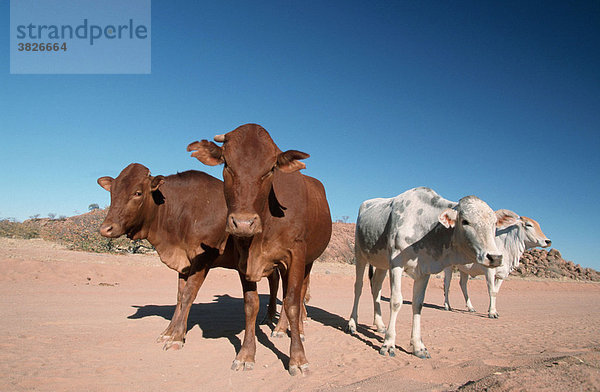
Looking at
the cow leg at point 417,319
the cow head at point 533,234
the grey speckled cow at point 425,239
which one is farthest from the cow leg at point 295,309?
the cow head at point 533,234

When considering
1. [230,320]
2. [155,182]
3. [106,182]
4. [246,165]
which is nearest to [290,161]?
[246,165]

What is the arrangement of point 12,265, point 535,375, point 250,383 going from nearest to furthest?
point 535,375
point 250,383
point 12,265

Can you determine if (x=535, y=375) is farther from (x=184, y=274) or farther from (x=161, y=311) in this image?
(x=161, y=311)

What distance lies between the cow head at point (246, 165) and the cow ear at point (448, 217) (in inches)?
89.6

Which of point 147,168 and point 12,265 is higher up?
point 147,168

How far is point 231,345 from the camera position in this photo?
649cm

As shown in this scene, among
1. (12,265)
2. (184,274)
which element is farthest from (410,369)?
(12,265)

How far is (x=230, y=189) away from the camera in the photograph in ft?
15.8

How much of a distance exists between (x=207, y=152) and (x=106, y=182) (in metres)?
3.20

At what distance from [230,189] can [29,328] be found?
4.85 m

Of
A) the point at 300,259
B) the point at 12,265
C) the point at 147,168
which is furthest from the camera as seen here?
the point at 12,265

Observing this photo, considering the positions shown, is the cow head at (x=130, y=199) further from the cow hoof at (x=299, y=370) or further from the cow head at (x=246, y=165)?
the cow hoof at (x=299, y=370)

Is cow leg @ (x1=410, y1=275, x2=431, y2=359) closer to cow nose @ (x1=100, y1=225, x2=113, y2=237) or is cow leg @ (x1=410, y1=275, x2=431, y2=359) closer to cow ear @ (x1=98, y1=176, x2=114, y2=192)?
cow nose @ (x1=100, y1=225, x2=113, y2=237)

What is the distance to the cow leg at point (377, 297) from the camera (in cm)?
821
